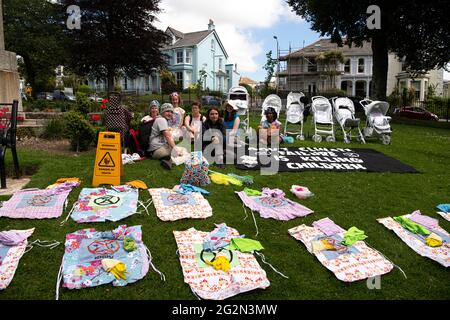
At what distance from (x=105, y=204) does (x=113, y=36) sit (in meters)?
21.0

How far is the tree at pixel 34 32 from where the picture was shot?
26328mm

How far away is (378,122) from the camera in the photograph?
10461 mm

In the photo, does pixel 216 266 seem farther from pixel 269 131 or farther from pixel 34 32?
pixel 34 32

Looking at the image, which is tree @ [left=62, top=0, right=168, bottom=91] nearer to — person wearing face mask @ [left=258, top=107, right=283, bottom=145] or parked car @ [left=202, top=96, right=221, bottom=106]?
parked car @ [left=202, top=96, right=221, bottom=106]

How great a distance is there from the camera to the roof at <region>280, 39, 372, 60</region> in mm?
42219

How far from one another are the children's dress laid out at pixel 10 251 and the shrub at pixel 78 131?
438cm

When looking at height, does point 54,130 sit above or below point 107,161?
above

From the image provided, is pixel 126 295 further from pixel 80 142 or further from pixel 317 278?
pixel 80 142

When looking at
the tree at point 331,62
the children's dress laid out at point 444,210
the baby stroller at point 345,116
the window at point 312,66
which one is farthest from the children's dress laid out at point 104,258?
the window at point 312,66

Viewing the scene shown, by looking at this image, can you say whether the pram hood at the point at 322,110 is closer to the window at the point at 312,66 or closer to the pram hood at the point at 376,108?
the pram hood at the point at 376,108

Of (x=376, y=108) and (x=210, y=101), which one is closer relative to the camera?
(x=376, y=108)

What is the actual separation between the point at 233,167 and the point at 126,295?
436 centimetres

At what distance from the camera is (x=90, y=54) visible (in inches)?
866

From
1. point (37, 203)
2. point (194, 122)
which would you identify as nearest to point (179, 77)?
point (194, 122)
